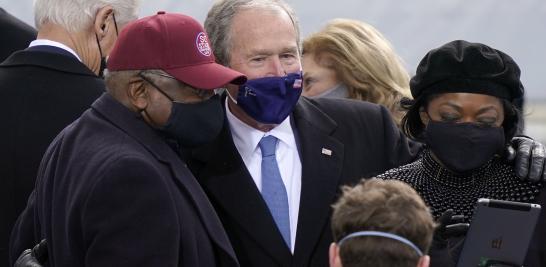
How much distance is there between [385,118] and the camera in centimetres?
381

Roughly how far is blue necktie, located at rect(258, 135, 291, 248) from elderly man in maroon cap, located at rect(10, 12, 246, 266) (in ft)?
1.39

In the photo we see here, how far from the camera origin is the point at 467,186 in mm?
3395

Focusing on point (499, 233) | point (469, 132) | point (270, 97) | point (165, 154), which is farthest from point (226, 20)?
point (499, 233)

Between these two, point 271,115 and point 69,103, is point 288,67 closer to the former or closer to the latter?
point 271,115

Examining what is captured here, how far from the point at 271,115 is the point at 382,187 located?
1.07m

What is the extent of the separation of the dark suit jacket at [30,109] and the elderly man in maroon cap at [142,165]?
0.57 meters

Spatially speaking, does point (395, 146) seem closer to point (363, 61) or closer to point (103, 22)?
point (363, 61)

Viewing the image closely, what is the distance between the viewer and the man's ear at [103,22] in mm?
4027

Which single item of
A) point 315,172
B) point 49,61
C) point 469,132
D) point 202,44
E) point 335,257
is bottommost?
point 315,172

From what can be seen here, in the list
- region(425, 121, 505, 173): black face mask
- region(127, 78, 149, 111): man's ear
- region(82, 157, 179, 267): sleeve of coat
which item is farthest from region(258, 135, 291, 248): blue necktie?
region(82, 157, 179, 267): sleeve of coat

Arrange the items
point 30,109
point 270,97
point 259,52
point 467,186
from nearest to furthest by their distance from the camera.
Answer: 1. point 467,186
2. point 270,97
3. point 259,52
4. point 30,109

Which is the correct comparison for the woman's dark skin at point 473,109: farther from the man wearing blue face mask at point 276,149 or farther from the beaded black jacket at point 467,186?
the man wearing blue face mask at point 276,149

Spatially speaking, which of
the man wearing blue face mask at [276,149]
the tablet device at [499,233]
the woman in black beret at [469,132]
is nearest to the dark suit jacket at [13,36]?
the man wearing blue face mask at [276,149]

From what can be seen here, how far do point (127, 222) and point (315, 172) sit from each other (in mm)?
916
